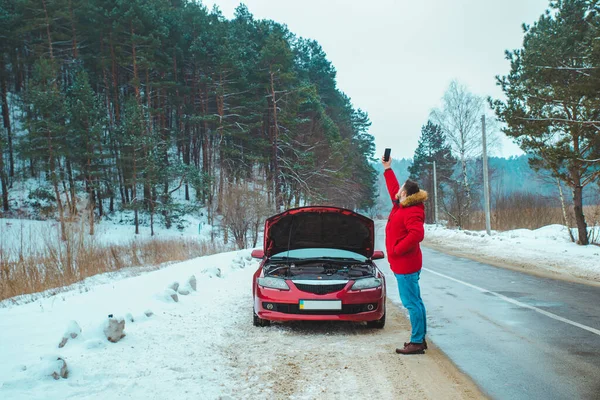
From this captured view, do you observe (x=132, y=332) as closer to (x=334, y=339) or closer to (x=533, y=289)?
(x=334, y=339)

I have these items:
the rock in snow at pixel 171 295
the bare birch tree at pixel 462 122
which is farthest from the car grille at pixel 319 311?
the bare birch tree at pixel 462 122

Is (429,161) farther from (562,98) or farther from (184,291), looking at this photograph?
(184,291)

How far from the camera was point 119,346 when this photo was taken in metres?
4.80

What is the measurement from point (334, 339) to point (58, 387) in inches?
130

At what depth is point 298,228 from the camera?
7.76 meters

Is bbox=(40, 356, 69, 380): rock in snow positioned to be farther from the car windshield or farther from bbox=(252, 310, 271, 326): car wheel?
the car windshield

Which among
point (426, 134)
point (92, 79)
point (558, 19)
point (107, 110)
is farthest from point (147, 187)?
point (426, 134)

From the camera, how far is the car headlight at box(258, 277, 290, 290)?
615 cm

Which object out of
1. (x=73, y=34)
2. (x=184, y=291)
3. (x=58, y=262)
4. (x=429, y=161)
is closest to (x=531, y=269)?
(x=184, y=291)

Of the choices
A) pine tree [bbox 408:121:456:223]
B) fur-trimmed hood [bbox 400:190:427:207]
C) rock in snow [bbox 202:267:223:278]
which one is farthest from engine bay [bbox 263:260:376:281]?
pine tree [bbox 408:121:456:223]

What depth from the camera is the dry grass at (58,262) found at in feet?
33.0

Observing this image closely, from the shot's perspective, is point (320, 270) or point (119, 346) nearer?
point (119, 346)

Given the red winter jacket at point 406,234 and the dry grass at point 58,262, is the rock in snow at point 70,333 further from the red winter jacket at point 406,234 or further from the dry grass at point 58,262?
the dry grass at point 58,262

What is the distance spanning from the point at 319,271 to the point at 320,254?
0.61m
